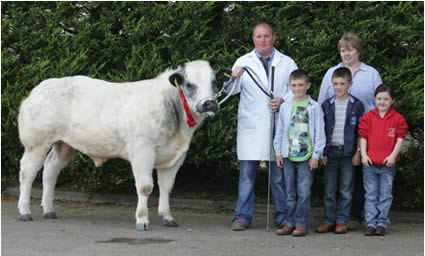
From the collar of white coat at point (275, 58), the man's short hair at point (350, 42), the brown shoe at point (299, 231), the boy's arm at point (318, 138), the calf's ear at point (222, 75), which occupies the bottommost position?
the brown shoe at point (299, 231)

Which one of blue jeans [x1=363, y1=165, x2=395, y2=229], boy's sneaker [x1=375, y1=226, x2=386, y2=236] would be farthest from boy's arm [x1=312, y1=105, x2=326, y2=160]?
boy's sneaker [x1=375, y1=226, x2=386, y2=236]

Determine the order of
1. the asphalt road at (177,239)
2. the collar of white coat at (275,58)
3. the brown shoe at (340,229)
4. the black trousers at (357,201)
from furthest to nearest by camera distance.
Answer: the black trousers at (357,201) < the collar of white coat at (275,58) < the brown shoe at (340,229) < the asphalt road at (177,239)

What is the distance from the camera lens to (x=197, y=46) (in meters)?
9.98

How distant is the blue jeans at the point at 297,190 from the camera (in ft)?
27.5

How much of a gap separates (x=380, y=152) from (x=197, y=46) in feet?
9.47

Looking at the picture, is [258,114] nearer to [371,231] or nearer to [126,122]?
[126,122]

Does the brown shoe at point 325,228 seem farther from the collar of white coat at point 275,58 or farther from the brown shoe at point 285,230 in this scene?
the collar of white coat at point 275,58

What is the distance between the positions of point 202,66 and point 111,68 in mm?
2250

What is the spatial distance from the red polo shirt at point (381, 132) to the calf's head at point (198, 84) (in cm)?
162

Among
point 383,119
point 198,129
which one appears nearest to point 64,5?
point 198,129

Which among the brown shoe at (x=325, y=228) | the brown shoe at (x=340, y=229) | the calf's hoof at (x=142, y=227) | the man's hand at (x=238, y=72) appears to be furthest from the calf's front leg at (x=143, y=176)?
the brown shoe at (x=340, y=229)

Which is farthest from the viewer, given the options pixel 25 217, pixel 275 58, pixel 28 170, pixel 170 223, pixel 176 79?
pixel 28 170

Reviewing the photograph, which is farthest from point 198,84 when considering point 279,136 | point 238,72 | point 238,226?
point 238,226

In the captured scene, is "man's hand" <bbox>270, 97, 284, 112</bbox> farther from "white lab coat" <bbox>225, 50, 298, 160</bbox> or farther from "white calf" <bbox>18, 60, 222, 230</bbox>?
"white calf" <bbox>18, 60, 222, 230</bbox>
